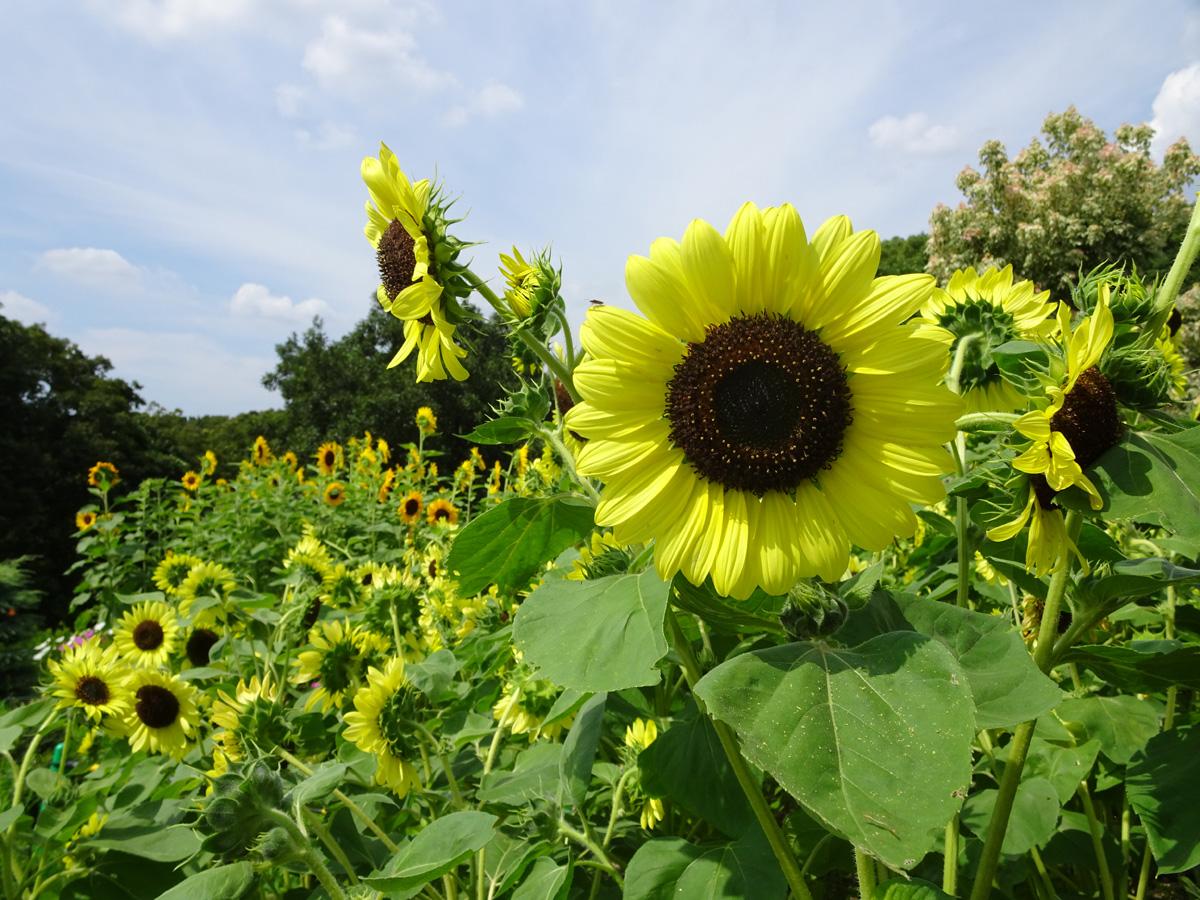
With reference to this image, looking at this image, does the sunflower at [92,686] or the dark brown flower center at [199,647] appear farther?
the dark brown flower center at [199,647]

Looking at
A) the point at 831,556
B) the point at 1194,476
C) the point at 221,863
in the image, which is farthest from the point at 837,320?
the point at 221,863

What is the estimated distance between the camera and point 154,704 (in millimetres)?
→ 2512

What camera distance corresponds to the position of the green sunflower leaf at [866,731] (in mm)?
716

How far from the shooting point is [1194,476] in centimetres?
94

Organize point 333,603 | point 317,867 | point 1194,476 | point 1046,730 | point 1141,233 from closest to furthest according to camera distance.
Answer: point 1194,476 → point 317,867 → point 1046,730 → point 333,603 → point 1141,233

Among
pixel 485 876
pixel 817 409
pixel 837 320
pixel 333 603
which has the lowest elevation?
pixel 485 876

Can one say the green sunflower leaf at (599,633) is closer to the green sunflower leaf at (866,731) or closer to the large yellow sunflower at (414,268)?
the green sunflower leaf at (866,731)

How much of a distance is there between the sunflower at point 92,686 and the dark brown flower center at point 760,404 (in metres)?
2.34

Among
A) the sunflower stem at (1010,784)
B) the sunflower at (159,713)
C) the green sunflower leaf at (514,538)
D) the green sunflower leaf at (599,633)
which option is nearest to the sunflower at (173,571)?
the sunflower at (159,713)

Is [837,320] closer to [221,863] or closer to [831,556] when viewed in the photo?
[831,556]

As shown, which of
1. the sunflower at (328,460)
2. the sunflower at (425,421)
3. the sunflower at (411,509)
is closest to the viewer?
the sunflower at (411,509)

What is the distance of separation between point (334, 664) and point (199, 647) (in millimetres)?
1378

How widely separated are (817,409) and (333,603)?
7.99ft

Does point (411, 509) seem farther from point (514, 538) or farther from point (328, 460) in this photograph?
point (514, 538)
